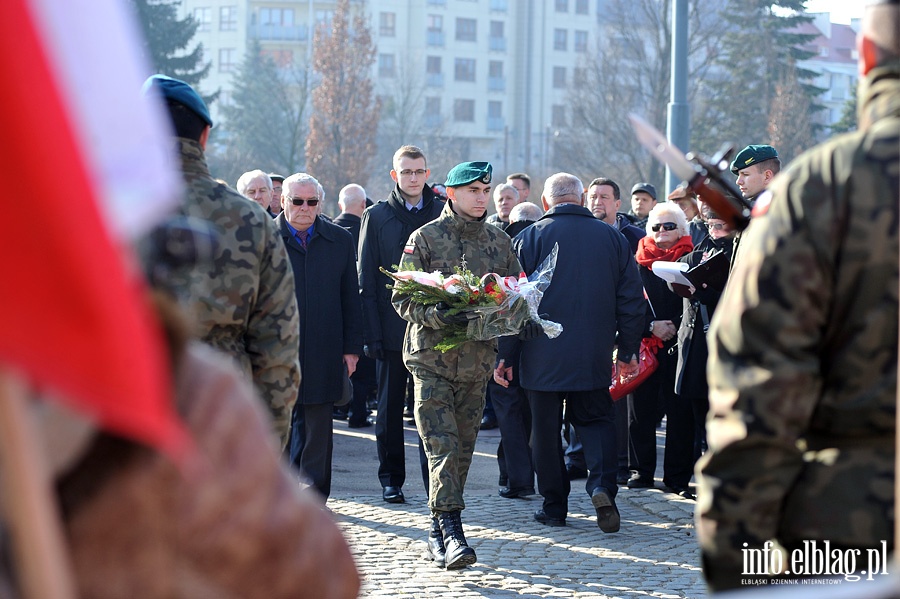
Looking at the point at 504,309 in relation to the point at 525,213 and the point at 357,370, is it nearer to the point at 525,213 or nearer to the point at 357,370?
the point at 525,213

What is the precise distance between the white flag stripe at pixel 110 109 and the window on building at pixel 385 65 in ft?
258

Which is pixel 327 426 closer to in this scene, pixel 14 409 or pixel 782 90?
pixel 14 409

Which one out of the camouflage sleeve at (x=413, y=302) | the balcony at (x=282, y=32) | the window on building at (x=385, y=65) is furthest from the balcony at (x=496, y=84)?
the camouflage sleeve at (x=413, y=302)

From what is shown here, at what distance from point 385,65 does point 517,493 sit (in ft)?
247

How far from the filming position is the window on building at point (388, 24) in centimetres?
8244

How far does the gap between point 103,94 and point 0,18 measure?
17 centimetres

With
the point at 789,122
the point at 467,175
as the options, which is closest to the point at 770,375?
the point at 467,175

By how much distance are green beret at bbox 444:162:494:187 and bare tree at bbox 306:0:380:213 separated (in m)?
44.8

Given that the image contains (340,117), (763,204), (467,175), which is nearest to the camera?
(763,204)

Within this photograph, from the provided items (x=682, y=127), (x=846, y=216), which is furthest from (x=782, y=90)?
(x=846, y=216)

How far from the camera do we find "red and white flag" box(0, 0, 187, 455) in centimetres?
132

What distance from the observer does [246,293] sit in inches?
190

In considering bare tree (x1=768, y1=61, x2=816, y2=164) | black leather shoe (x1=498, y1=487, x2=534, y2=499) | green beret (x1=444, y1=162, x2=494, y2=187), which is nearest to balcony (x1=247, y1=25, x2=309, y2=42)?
bare tree (x1=768, y1=61, x2=816, y2=164)

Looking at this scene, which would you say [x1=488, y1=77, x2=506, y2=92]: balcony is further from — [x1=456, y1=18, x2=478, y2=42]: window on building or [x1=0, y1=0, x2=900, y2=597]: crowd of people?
[x1=0, y1=0, x2=900, y2=597]: crowd of people
